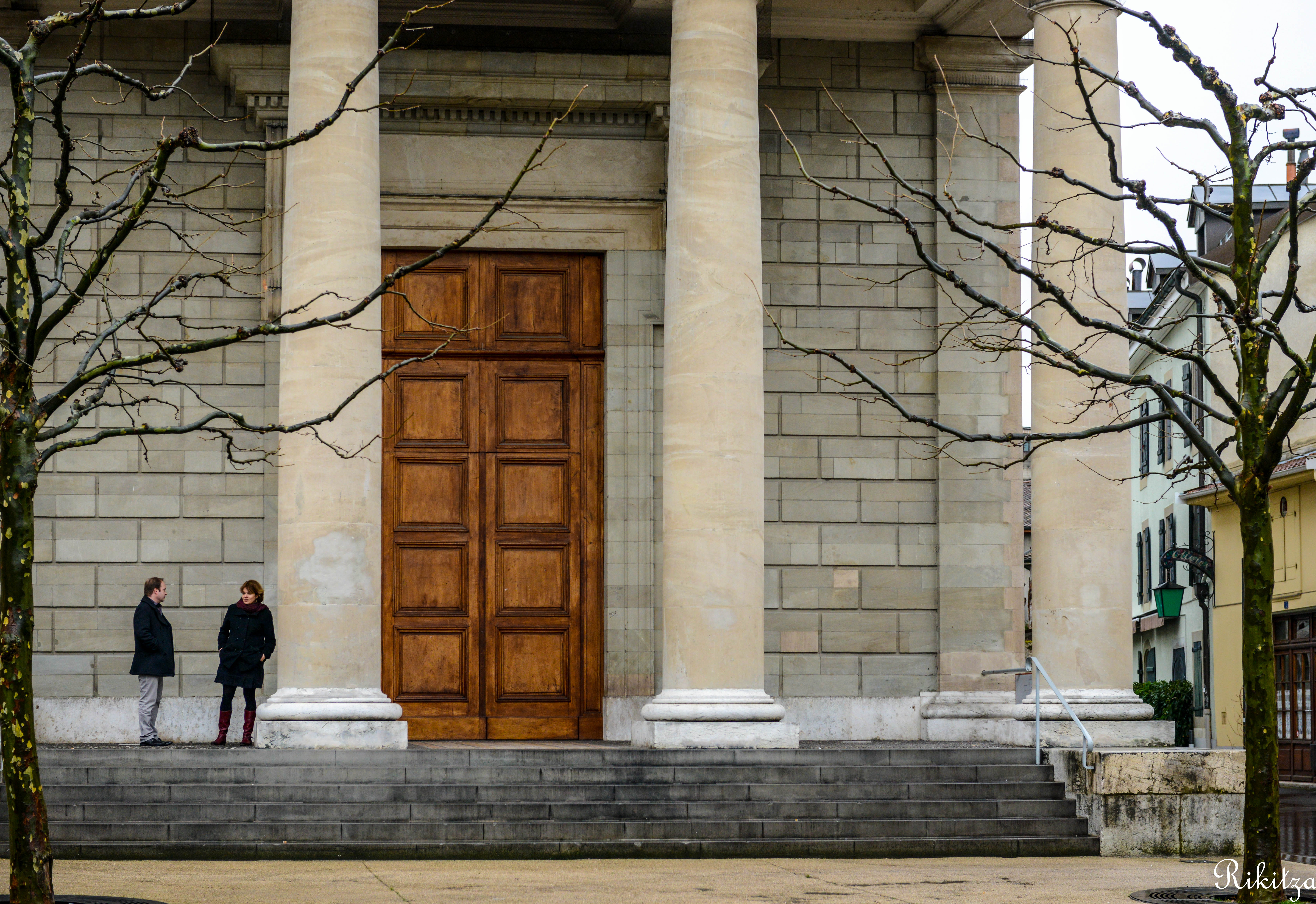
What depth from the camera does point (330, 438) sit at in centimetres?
1526

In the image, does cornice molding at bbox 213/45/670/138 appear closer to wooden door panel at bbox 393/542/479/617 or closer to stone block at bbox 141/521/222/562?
Result: stone block at bbox 141/521/222/562

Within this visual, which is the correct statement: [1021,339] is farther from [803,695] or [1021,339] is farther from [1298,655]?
[1298,655]

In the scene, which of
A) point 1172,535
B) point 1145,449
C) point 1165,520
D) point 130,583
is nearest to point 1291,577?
point 1172,535

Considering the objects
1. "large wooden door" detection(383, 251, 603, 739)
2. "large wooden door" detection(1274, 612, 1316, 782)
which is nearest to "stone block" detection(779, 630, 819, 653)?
"large wooden door" detection(383, 251, 603, 739)

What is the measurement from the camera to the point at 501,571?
63.4 feet

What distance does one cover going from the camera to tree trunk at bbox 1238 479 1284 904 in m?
9.32

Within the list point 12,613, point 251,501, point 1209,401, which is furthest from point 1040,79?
point 1209,401

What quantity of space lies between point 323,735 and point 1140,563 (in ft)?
154

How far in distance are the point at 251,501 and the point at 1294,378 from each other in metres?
11.9

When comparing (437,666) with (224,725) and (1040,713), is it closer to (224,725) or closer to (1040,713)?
(224,725)

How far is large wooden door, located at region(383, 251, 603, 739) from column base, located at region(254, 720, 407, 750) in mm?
3885

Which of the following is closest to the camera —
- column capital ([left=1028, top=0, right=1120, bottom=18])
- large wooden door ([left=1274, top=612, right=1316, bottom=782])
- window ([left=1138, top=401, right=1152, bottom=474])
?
column capital ([left=1028, top=0, right=1120, bottom=18])

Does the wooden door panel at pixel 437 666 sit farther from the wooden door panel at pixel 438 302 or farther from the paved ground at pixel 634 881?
the paved ground at pixel 634 881

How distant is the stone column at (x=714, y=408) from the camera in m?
15.5
